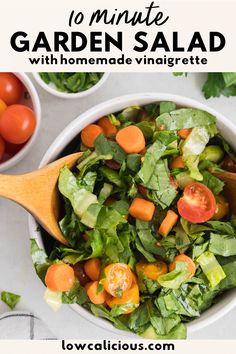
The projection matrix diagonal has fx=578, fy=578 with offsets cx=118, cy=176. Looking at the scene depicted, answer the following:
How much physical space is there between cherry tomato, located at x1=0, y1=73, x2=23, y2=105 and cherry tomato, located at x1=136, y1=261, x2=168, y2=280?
2.40 feet

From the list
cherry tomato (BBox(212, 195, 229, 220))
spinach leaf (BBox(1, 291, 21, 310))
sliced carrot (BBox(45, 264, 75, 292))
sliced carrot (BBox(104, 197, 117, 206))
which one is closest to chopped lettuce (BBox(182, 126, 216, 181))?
cherry tomato (BBox(212, 195, 229, 220))

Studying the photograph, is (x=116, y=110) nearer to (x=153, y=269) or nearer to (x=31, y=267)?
(x=153, y=269)

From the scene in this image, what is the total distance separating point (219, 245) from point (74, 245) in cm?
43

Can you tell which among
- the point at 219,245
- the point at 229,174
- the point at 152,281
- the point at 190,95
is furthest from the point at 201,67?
the point at 152,281

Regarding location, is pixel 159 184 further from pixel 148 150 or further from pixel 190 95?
pixel 190 95

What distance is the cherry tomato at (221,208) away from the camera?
5.88 feet

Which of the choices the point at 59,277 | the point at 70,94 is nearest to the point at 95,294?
the point at 59,277

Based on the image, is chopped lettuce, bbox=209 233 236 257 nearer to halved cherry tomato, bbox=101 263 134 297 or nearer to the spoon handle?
halved cherry tomato, bbox=101 263 134 297

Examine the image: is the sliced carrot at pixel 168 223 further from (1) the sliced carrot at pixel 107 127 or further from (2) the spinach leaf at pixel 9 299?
(2) the spinach leaf at pixel 9 299

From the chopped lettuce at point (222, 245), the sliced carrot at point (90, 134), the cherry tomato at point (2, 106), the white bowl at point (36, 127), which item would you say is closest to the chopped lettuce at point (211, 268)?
the chopped lettuce at point (222, 245)

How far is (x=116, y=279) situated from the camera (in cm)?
164

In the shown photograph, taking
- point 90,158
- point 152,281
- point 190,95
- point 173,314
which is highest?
point 190,95

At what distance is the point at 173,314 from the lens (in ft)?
5.61

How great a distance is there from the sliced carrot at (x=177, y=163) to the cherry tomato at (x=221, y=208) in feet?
0.53
